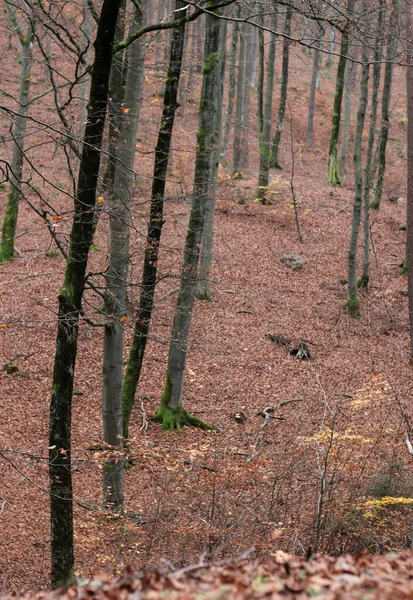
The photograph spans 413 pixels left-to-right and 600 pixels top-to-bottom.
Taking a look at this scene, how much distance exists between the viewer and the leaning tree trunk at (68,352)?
6473mm

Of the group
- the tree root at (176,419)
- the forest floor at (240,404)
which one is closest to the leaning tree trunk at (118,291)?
the forest floor at (240,404)

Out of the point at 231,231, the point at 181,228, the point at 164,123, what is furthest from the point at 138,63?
the point at 231,231

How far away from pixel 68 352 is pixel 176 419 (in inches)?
216

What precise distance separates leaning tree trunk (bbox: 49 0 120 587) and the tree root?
5.01 m

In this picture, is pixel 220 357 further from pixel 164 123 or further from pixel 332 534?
pixel 332 534

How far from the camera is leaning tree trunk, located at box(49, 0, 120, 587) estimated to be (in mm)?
6473

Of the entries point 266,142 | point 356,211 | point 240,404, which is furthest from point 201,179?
point 266,142

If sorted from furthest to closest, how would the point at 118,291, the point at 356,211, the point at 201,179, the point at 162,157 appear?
the point at 356,211 < the point at 201,179 < the point at 162,157 < the point at 118,291

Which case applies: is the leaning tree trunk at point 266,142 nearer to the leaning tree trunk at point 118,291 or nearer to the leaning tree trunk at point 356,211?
the leaning tree trunk at point 356,211

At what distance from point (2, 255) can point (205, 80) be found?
26.7 ft

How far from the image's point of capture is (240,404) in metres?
12.8

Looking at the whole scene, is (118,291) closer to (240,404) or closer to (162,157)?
(162,157)

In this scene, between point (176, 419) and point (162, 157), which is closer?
point (162, 157)

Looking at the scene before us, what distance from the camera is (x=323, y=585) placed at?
3066mm
